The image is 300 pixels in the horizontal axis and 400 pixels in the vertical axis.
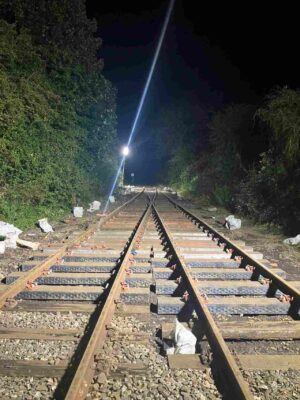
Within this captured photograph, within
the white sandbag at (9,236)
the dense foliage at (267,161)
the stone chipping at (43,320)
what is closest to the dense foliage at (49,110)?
the white sandbag at (9,236)

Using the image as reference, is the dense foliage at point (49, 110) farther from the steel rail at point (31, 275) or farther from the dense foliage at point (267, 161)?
the dense foliage at point (267, 161)

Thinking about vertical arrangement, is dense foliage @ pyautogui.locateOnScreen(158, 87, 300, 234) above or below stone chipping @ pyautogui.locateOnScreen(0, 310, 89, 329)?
above

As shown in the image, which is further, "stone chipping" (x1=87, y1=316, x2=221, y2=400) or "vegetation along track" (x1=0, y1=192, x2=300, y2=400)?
"vegetation along track" (x1=0, y1=192, x2=300, y2=400)

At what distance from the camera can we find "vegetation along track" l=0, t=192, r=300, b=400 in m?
2.77

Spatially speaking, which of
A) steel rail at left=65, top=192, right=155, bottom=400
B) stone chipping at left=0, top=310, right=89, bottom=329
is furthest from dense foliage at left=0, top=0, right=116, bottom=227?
steel rail at left=65, top=192, right=155, bottom=400

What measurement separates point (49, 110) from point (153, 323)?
1090 cm

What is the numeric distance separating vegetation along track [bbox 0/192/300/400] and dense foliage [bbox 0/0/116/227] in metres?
5.23

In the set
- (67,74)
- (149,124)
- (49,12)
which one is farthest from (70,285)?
(149,124)

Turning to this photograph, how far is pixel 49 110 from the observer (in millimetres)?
13000

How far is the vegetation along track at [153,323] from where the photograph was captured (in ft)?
9.07

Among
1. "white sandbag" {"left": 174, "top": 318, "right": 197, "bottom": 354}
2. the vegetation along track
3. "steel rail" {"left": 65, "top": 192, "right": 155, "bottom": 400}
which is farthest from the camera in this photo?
"white sandbag" {"left": 174, "top": 318, "right": 197, "bottom": 354}

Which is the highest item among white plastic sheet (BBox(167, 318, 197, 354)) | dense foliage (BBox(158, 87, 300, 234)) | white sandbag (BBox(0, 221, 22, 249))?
dense foliage (BBox(158, 87, 300, 234))

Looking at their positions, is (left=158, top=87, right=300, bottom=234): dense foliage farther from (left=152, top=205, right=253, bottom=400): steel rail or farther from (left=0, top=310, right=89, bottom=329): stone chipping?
(left=0, top=310, right=89, bottom=329): stone chipping

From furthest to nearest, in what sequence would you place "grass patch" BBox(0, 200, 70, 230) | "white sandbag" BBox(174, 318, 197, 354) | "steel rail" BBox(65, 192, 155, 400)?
"grass patch" BBox(0, 200, 70, 230) < "white sandbag" BBox(174, 318, 197, 354) < "steel rail" BBox(65, 192, 155, 400)
